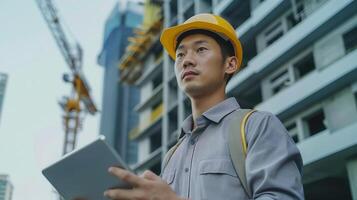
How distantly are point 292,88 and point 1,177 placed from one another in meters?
12.0

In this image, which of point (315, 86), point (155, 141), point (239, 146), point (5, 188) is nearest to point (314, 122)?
point (315, 86)

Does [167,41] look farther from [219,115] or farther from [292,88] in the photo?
[292,88]

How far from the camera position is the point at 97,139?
152cm

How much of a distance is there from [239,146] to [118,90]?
223 ft

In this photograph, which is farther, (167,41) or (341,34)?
(341,34)

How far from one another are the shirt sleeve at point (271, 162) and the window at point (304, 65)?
1385cm

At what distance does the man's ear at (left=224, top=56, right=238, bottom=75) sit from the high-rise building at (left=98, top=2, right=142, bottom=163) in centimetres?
5407

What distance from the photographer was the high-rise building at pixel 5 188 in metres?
3.79

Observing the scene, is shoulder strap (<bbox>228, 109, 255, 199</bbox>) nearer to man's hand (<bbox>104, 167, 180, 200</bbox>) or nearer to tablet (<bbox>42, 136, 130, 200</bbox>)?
man's hand (<bbox>104, 167, 180, 200</bbox>)

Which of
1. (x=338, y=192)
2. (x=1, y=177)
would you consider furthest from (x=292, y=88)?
(x=1, y=177)

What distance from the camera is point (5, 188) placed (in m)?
3.87

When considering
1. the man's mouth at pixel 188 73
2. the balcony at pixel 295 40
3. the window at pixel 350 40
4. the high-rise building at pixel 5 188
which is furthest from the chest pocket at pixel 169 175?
the window at pixel 350 40

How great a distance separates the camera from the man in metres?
1.66

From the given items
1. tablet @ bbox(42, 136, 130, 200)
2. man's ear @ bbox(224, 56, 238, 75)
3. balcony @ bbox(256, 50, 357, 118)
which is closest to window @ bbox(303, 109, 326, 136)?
balcony @ bbox(256, 50, 357, 118)
